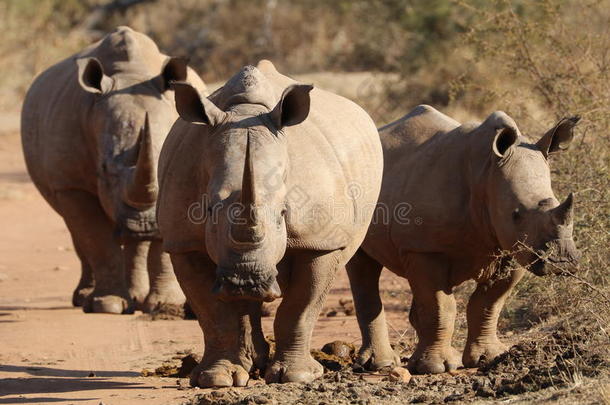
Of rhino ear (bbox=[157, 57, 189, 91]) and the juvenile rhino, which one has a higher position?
rhino ear (bbox=[157, 57, 189, 91])

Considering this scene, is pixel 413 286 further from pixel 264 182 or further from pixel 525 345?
pixel 264 182

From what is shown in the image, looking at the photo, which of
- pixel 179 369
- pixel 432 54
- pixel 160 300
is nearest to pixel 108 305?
pixel 160 300

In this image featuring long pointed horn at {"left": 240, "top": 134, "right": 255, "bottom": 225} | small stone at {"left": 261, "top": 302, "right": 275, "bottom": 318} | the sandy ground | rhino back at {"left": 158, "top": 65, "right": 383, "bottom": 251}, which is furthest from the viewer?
small stone at {"left": 261, "top": 302, "right": 275, "bottom": 318}

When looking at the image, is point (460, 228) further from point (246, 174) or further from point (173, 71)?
point (173, 71)

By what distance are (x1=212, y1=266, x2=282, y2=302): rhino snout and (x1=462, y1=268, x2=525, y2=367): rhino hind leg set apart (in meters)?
2.32

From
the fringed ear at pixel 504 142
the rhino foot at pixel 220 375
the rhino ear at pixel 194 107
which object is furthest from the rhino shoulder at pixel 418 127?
the rhino foot at pixel 220 375

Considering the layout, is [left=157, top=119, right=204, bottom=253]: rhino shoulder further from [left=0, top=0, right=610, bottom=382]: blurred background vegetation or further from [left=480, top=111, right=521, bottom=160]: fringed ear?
[left=0, top=0, right=610, bottom=382]: blurred background vegetation

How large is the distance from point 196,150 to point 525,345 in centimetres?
225

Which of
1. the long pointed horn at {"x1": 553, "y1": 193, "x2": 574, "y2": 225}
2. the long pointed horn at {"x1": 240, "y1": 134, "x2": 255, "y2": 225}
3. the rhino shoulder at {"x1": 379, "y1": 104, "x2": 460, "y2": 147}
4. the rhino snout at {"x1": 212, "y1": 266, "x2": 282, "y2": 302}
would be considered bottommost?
the long pointed horn at {"x1": 553, "y1": 193, "x2": 574, "y2": 225}

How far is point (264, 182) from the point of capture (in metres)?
6.65

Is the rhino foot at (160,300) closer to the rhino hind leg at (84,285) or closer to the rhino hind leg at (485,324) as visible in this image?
the rhino hind leg at (84,285)

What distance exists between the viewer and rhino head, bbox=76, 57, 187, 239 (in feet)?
33.1

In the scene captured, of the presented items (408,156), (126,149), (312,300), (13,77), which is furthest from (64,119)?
(13,77)

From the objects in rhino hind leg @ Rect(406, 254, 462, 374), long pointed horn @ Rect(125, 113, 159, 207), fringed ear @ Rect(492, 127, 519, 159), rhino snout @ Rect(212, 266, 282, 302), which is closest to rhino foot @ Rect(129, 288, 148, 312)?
long pointed horn @ Rect(125, 113, 159, 207)
